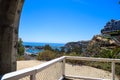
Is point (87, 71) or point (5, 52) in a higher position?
point (5, 52)

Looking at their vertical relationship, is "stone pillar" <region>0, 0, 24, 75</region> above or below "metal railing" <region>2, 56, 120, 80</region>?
above

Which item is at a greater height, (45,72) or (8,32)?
(8,32)

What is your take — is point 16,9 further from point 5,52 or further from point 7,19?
point 5,52

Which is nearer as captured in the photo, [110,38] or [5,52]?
[5,52]

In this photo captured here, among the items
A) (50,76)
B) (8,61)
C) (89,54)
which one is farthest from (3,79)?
(89,54)

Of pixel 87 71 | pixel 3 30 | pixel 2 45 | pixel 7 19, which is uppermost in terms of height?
pixel 7 19

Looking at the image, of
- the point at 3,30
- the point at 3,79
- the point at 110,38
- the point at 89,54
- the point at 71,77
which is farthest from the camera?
the point at 110,38

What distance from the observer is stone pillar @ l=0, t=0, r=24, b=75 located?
238 cm

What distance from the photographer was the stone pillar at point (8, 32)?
7.82 feet

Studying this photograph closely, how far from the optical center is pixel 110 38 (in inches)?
677

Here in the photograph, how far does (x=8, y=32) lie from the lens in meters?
2.41

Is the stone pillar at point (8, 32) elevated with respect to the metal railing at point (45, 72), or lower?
elevated

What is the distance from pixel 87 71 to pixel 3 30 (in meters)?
7.27

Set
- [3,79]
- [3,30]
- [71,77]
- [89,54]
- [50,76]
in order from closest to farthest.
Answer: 1. [3,79]
2. [3,30]
3. [50,76]
4. [71,77]
5. [89,54]
